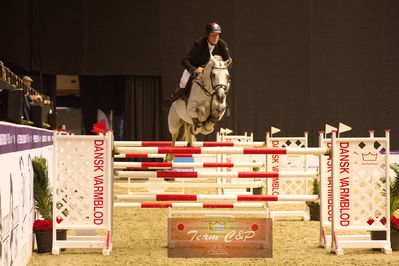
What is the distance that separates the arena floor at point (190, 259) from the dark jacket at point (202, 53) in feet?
4.51

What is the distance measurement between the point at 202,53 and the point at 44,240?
1770 mm

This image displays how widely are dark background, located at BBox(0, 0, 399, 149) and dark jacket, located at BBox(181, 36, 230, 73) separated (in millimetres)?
8309

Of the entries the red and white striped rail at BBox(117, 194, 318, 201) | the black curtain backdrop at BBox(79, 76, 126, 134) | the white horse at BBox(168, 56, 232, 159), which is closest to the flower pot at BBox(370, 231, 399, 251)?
the red and white striped rail at BBox(117, 194, 318, 201)

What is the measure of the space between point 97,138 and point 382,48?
33.9ft

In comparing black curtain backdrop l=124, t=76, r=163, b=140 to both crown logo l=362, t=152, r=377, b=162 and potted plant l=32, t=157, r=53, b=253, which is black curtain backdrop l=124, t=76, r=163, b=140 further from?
crown logo l=362, t=152, r=377, b=162

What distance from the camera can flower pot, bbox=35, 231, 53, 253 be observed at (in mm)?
3869

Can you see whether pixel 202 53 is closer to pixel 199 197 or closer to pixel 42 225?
pixel 199 197

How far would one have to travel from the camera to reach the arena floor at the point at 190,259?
355 centimetres

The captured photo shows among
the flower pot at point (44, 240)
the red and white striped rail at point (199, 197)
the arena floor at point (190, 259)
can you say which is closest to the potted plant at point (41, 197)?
the flower pot at point (44, 240)

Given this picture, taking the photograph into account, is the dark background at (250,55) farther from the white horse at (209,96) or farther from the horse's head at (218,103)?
the horse's head at (218,103)

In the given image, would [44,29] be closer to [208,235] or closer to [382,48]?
[382,48]

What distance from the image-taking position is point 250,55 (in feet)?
41.0

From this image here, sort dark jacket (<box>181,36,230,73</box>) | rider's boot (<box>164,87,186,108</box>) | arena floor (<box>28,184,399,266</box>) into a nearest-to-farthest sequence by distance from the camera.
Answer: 1. arena floor (<box>28,184,399,266</box>)
2. dark jacket (<box>181,36,230,73</box>)
3. rider's boot (<box>164,87,186,108</box>)

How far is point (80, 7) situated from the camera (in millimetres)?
12023
